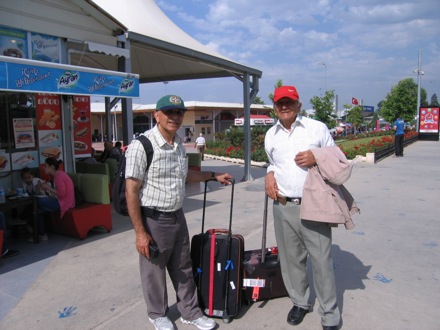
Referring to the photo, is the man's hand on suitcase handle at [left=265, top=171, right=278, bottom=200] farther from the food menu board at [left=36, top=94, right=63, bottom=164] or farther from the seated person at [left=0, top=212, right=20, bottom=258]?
the food menu board at [left=36, top=94, right=63, bottom=164]

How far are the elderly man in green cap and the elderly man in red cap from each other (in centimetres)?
76

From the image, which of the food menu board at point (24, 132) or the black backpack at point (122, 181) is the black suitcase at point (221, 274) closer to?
the black backpack at point (122, 181)

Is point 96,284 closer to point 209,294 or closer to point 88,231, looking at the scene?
point 209,294

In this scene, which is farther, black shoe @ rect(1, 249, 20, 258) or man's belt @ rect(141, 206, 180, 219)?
black shoe @ rect(1, 249, 20, 258)

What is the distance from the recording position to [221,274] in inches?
123

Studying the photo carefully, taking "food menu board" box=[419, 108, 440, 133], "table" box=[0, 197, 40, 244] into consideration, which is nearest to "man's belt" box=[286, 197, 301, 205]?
"table" box=[0, 197, 40, 244]

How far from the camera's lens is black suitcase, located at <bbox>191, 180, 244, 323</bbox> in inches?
123

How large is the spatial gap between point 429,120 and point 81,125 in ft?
84.3

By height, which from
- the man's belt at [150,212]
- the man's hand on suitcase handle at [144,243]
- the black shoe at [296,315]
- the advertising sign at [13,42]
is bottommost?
the black shoe at [296,315]

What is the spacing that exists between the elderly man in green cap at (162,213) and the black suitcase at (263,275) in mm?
480

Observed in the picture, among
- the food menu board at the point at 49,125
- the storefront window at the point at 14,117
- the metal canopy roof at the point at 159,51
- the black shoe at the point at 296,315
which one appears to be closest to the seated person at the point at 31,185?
the storefront window at the point at 14,117

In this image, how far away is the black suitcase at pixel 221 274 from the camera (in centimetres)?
313

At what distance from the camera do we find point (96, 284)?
4027 mm

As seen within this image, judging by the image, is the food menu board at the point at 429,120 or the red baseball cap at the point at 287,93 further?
the food menu board at the point at 429,120
